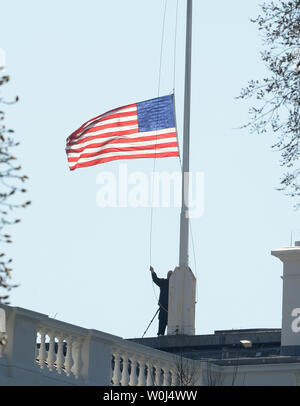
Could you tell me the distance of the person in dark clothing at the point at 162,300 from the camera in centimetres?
3594

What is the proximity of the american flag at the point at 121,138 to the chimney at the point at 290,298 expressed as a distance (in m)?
6.52

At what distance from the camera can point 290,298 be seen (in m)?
31.4

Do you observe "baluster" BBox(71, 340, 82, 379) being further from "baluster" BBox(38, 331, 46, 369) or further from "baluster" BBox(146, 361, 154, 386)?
"baluster" BBox(146, 361, 154, 386)

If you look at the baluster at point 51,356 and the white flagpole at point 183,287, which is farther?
the white flagpole at point 183,287

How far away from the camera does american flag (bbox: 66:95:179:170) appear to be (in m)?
36.6

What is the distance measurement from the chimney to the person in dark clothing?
16.6ft

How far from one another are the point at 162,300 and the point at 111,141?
12.4ft

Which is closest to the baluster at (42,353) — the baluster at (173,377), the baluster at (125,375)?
the baluster at (125,375)

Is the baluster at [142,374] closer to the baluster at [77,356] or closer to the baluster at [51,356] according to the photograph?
the baluster at [77,356]

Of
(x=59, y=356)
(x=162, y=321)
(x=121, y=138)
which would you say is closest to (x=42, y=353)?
(x=59, y=356)

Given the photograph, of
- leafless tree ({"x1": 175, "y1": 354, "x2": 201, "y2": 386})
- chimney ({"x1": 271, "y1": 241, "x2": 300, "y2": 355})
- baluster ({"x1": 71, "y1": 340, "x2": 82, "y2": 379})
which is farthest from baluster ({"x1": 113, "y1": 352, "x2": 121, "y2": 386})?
chimney ({"x1": 271, "y1": 241, "x2": 300, "y2": 355})

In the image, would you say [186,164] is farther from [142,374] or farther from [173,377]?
[142,374]

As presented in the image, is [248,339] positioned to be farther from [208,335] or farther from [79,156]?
[79,156]

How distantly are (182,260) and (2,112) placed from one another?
2108 cm
